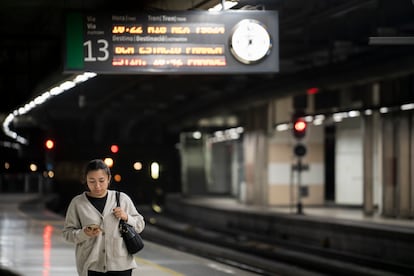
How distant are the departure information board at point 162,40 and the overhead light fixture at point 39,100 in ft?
2.18

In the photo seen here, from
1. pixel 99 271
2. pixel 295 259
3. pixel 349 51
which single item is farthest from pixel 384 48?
pixel 99 271

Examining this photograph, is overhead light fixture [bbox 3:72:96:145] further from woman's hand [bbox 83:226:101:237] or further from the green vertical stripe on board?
woman's hand [bbox 83:226:101:237]

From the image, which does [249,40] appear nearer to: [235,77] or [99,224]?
[99,224]

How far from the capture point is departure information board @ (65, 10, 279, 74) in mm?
14000

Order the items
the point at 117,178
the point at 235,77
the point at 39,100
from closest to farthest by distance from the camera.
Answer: the point at 39,100 → the point at 235,77 → the point at 117,178

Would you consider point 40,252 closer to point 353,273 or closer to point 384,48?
point 353,273

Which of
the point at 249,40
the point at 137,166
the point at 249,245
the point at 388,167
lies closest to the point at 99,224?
the point at 249,40

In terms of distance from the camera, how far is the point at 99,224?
7.50 metres

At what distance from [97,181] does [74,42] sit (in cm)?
675

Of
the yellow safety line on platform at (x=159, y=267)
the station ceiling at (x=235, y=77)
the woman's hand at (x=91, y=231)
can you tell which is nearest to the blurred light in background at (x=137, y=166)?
the station ceiling at (x=235, y=77)

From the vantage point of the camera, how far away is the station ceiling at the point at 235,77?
19.7 m

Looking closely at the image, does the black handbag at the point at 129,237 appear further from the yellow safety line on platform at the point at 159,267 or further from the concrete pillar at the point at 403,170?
the concrete pillar at the point at 403,170

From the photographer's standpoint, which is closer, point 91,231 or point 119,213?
point 91,231

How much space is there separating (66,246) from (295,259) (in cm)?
692
